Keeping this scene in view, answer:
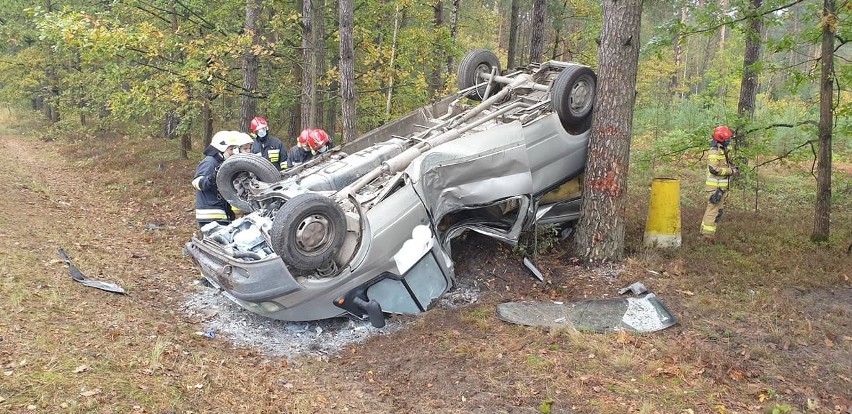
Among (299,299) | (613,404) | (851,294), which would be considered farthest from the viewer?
(851,294)

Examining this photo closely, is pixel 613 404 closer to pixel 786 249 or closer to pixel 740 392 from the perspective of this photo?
pixel 740 392

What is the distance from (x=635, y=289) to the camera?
233 inches

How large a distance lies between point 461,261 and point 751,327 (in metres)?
2.91

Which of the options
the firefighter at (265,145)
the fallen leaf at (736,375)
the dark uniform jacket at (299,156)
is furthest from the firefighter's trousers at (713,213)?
the firefighter at (265,145)

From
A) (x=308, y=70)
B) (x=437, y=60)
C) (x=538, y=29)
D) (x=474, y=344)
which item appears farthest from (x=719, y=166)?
(x=437, y=60)

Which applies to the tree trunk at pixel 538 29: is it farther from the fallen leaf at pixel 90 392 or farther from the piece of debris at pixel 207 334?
the fallen leaf at pixel 90 392

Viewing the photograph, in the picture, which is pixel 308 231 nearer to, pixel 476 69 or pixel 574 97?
pixel 574 97

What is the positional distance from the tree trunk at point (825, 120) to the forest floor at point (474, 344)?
31 centimetres

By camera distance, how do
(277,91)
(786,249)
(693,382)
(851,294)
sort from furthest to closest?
1. (277,91)
2. (786,249)
3. (851,294)
4. (693,382)

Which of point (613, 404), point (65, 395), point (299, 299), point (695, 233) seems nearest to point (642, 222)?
point (695, 233)

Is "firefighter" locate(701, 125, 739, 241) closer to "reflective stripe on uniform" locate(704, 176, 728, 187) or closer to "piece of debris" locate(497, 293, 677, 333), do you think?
"reflective stripe on uniform" locate(704, 176, 728, 187)

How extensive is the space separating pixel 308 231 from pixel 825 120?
631cm

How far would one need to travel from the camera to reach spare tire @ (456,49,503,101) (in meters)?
7.87

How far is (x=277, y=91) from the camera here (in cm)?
1159
